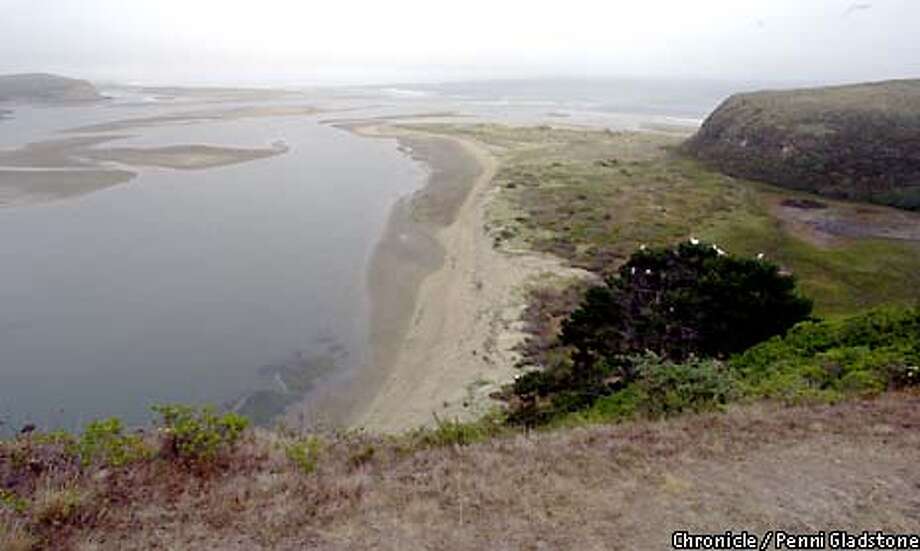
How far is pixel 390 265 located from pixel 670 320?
1308cm

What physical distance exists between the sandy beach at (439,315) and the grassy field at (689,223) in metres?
1.85

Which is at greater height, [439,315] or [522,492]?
[522,492]

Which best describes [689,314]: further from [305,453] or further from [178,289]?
[178,289]

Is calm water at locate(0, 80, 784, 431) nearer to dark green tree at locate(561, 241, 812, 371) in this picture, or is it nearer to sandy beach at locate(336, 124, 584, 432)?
sandy beach at locate(336, 124, 584, 432)

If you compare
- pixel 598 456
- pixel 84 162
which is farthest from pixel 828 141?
pixel 84 162

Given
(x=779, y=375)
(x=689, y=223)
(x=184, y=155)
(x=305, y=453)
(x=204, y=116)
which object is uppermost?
(x=204, y=116)

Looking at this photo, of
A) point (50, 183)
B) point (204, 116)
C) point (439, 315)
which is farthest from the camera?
point (204, 116)

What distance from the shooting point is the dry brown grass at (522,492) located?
6.08 meters

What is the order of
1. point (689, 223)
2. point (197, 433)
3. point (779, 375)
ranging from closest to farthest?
point (197, 433), point (779, 375), point (689, 223)

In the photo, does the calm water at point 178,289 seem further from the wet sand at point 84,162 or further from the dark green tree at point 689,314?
the dark green tree at point 689,314

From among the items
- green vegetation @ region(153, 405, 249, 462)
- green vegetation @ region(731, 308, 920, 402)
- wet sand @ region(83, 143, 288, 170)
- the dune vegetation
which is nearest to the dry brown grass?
the dune vegetation

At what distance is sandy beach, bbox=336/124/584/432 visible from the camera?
50.8 ft

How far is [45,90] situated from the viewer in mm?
123375

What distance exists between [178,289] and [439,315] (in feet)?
27.6
